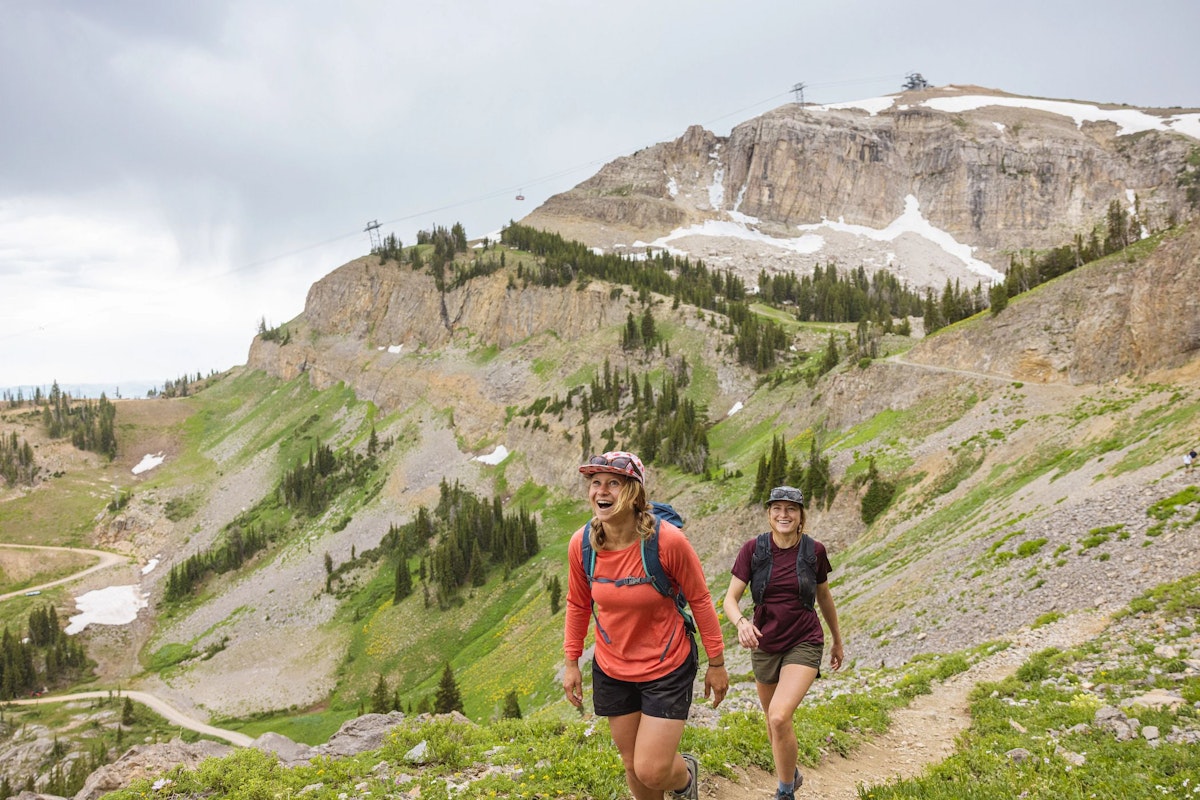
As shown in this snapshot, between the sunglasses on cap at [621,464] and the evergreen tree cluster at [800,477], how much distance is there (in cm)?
3392

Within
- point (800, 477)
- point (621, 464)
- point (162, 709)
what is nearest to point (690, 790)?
point (621, 464)

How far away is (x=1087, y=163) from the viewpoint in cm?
18550

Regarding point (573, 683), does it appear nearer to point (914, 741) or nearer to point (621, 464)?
point (621, 464)

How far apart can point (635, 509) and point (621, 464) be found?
0.43m

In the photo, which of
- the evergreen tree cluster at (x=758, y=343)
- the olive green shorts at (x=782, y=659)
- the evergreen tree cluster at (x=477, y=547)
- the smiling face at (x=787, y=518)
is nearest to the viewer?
the olive green shorts at (x=782, y=659)

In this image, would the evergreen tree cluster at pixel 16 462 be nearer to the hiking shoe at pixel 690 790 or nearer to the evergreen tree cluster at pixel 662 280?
the evergreen tree cluster at pixel 662 280

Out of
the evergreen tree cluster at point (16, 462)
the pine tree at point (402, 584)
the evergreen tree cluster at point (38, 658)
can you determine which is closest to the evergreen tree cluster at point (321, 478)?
the evergreen tree cluster at point (38, 658)

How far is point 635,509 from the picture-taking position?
5531 millimetres

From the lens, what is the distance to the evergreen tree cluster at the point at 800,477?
39.2m

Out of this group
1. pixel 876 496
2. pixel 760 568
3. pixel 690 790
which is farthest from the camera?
pixel 876 496

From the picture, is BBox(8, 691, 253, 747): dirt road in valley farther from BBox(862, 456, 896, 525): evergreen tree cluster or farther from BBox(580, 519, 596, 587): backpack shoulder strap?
BBox(580, 519, 596, 587): backpack shoulder strap

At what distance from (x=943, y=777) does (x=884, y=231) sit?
21446 centimetres

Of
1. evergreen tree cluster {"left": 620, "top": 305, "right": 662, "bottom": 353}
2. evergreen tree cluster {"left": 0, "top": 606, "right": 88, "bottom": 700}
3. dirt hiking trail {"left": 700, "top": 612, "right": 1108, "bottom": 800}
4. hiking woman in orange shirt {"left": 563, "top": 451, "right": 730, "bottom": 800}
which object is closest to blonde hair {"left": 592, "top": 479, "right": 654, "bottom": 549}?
hiking woman in orange shirt {"left": 563, "top": 451, "right": 730, "bottom": 800}

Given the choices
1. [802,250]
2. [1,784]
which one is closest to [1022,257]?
[802,250]
